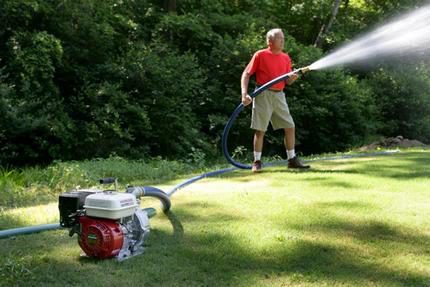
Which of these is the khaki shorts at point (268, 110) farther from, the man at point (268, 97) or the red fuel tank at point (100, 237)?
the red fuel tank at point (100, 237)

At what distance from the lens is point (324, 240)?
321 centimetres

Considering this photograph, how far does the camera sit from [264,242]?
10.4 ft

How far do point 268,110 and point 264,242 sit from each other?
304 centimetres

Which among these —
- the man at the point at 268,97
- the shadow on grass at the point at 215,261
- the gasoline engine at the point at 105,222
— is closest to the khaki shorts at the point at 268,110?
the man at the point at 268,97

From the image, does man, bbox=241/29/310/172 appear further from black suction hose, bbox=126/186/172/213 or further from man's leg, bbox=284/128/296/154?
black suction hose, bbox=126/186/172/213

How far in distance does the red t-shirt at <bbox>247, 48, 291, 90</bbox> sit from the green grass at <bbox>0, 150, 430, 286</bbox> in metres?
1.66

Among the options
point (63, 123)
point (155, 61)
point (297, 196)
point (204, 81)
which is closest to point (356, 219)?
point (297, 196)

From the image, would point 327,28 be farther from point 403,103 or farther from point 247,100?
point 247,100

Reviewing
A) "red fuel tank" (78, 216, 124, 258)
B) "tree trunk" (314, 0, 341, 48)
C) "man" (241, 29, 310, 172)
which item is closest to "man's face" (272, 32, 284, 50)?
"man" (241, 29, 310, 172)

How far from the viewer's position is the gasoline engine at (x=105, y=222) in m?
2.86

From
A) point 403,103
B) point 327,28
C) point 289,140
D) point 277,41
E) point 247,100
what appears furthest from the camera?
point 327,28

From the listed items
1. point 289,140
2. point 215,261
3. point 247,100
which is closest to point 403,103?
point 289,140

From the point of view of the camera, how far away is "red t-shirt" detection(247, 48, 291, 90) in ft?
19.7

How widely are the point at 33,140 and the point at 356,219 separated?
6.42 m
